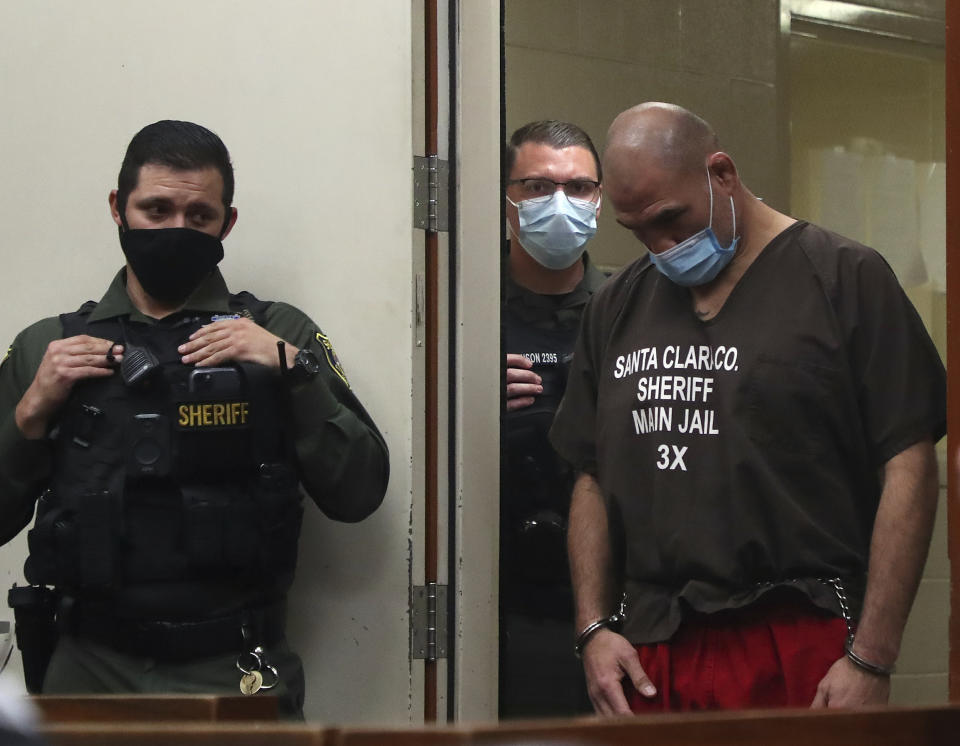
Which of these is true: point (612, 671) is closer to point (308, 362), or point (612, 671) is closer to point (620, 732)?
point (308, 362)

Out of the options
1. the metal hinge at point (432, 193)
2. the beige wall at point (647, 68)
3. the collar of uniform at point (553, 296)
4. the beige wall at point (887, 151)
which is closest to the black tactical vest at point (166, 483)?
the metal hinge at point (432, 193)

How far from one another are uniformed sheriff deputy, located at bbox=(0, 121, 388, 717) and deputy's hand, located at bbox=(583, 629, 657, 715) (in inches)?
18.3

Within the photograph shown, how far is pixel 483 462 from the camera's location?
2188 mm

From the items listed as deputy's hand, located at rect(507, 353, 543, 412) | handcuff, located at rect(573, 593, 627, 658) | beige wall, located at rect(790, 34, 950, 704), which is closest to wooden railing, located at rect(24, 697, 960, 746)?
handcuff, located at rect(573, 593, 627, 658)

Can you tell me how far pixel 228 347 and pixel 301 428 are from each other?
0.16m

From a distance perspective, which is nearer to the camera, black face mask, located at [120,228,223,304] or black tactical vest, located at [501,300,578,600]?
black face mask, located at [120,228,223,304]

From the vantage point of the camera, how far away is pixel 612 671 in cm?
168

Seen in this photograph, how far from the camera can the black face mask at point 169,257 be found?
74.1 inches

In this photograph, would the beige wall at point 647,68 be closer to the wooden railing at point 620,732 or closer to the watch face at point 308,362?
the watch face at point 308,362

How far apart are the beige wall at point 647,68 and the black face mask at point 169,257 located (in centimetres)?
152

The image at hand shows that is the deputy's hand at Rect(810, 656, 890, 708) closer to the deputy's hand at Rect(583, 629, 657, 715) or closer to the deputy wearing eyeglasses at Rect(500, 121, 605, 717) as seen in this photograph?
the deputy's hand at Rect(583, 629, 657, 715)

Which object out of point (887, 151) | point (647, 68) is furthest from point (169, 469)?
point (887, 151)

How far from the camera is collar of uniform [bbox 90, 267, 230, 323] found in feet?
6.36

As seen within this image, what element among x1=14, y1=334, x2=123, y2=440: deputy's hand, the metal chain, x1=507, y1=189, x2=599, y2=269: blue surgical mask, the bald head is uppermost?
the bald head
